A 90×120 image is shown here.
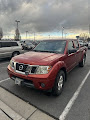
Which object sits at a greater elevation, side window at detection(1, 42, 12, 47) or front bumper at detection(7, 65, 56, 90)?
side window at detection(1, 42, 12, 47)

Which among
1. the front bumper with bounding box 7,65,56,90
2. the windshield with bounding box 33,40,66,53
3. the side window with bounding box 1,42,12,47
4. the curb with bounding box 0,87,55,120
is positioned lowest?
the curb with bounding box 0,87,55,120

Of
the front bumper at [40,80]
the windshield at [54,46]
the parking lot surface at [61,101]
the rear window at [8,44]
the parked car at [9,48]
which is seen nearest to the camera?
the parking lot surface at [61,101]

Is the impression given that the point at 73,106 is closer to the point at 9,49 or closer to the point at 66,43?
the point at 66,43

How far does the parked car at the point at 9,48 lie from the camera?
24.9 ft

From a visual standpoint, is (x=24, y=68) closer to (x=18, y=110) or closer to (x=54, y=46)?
(x=18, y=110)

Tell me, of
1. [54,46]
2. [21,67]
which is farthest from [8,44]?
[21,67]


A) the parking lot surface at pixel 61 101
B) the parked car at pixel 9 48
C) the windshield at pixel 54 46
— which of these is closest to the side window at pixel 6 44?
the parked car at pixel 9 48

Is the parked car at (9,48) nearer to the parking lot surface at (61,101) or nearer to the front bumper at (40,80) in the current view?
the parking lot surface at (61,101)

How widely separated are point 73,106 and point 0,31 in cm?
7516

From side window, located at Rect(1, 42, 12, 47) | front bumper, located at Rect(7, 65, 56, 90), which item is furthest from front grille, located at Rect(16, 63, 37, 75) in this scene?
side window, located at Rect(1, 42, 12, 47)

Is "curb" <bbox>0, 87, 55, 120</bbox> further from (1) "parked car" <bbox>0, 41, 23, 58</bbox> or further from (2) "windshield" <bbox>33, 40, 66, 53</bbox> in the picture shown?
(1) "parked car" <bbox>0, 41, 23, 58</bbox>

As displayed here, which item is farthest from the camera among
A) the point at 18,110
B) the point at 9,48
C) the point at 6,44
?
the point at 9,48

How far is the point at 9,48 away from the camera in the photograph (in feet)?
26.2

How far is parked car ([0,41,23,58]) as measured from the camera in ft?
24.9
